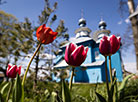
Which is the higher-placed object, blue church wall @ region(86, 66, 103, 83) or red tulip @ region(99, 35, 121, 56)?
red tulip @ region(99, 35, 121, 56)

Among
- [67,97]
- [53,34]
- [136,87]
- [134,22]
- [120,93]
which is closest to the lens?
[67,97]

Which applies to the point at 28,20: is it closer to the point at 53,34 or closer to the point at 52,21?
the point at 52,21

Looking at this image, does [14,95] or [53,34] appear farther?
[53,34]

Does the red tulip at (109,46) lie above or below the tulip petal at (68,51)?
above

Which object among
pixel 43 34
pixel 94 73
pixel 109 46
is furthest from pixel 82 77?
pixel 43 34

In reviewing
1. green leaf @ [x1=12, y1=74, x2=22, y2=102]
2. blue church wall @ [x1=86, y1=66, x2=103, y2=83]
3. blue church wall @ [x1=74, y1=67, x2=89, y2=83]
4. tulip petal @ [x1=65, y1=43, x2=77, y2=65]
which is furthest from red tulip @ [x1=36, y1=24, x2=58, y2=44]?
blue church wall @ [x1=74, y1=67, x2=89, y2=83]

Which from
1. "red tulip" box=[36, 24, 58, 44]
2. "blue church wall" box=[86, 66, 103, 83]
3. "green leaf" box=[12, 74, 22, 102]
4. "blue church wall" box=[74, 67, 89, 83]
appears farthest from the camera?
"blue church wall" box=[74, 67, 89, 83]

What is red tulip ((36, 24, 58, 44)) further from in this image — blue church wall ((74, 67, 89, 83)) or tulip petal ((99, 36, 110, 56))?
blue church wall ((74, 67, 89, 83))

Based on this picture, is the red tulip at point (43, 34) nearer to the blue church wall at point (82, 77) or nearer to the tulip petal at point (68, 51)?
the tulip petal at point (68, 51)

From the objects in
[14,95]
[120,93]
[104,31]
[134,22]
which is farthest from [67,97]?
[104,31]

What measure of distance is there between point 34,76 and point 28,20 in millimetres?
1102

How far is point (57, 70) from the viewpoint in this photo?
1.81 m

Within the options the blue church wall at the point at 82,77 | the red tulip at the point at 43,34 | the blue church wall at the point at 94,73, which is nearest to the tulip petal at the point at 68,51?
the red tulip at the point at 43,34

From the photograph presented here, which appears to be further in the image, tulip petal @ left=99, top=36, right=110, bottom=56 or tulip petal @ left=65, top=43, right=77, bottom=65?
tulip petal @ left=99, top=36, right=110, bottom=56
